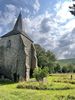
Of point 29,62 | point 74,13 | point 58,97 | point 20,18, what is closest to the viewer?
point 74,13

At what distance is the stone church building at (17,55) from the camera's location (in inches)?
2495

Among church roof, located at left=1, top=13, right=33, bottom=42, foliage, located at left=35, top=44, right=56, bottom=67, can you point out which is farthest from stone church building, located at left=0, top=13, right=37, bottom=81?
foliage, located at left=35, top=44, right=56, bottom=67

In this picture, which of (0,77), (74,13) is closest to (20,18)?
(0,77)

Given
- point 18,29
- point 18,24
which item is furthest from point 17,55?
point 18,24

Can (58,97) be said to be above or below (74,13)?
below

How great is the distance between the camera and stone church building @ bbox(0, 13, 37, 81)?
208 ft

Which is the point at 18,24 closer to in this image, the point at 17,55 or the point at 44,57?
the point at 17,55

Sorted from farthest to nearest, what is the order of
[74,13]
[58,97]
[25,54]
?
[25,54], [58,97], [74,13]

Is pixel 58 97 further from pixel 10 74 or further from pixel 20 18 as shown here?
pixel 20 18

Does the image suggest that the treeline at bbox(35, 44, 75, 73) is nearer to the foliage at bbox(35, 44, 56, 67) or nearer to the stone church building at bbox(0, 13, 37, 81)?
the foliage at bbox(35, 44, 56, 67)

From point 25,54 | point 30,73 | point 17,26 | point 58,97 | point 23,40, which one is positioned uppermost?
point 17,26

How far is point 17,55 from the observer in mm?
65250

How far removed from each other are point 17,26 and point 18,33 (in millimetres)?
4124

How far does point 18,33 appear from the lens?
219ft
